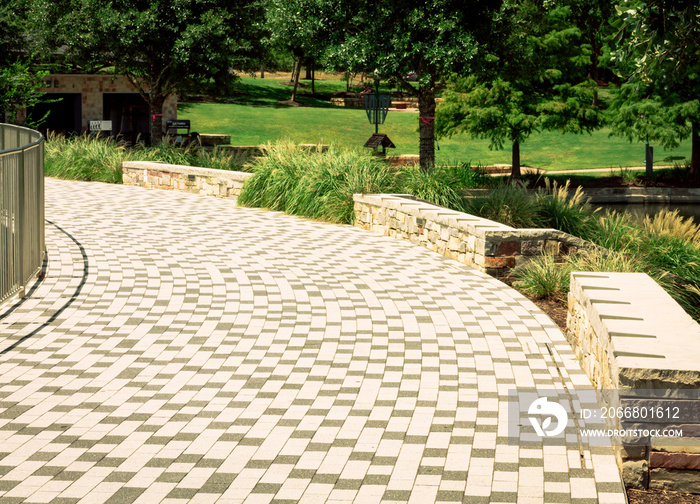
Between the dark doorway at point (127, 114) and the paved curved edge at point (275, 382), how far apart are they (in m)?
29.6

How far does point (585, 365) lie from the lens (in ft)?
22.9

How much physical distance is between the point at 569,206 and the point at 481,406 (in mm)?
8756

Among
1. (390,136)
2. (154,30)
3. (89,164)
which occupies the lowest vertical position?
(89,164)

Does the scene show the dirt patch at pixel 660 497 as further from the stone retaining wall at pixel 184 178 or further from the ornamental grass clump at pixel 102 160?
the ornamental grass clump at pixel 102 160

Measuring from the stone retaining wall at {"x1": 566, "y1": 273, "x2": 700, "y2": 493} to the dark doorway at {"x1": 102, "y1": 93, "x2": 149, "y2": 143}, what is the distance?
3521cm

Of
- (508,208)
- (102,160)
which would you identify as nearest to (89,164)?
(102,160)

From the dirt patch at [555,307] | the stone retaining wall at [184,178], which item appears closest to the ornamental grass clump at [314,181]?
the stone retaining wall at [184,178]

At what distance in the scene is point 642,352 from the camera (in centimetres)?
536

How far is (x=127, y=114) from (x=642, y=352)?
124 ft

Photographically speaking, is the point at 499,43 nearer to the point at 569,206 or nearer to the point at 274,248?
the point at 569,206

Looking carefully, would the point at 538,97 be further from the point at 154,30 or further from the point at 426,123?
the point at 154,30

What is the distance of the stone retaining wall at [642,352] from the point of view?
16.3ft

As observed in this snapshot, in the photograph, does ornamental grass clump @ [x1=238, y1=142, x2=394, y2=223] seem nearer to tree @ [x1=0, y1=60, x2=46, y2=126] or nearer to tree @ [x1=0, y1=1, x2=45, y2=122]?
tree @ [x1=0, y1=1, x2=45, y2=122]

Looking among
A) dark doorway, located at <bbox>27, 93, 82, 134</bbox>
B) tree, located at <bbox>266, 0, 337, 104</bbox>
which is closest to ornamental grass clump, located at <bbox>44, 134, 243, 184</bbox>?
tree, located at <bbox>266, 0, 337, 104</bbox>
